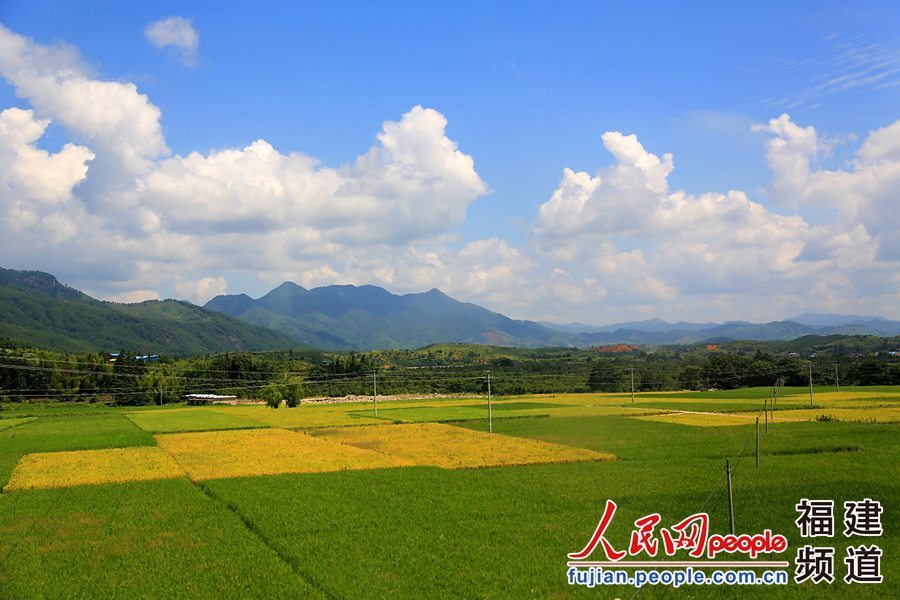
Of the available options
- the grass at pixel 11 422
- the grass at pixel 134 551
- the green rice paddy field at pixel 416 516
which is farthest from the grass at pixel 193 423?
the grass at pixel 134 551

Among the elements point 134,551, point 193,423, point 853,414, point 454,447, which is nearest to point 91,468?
point 134,551

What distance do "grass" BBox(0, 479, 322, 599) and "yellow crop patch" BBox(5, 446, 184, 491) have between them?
12.7ft

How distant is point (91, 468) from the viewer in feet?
108

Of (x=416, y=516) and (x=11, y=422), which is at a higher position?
(x=416, y=516)

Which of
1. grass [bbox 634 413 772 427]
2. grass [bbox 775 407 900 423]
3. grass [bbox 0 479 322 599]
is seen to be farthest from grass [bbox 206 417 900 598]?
grass [bbox 634 413 772 427]

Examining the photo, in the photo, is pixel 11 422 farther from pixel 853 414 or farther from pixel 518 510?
pixel 853 414

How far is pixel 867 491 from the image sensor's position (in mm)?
21719

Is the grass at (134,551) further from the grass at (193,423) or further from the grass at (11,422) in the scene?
the grass at (11,422)

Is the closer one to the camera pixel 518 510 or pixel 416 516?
pixel 416 516

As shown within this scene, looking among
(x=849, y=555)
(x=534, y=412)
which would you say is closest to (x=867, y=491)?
(x=849, y=555)

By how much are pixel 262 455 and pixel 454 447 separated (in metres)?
11.2

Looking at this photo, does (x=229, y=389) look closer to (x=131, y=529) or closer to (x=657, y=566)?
(x=131, y=529)

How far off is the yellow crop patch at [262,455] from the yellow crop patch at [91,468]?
1145 millimetres

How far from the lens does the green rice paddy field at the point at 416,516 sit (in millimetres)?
14602
